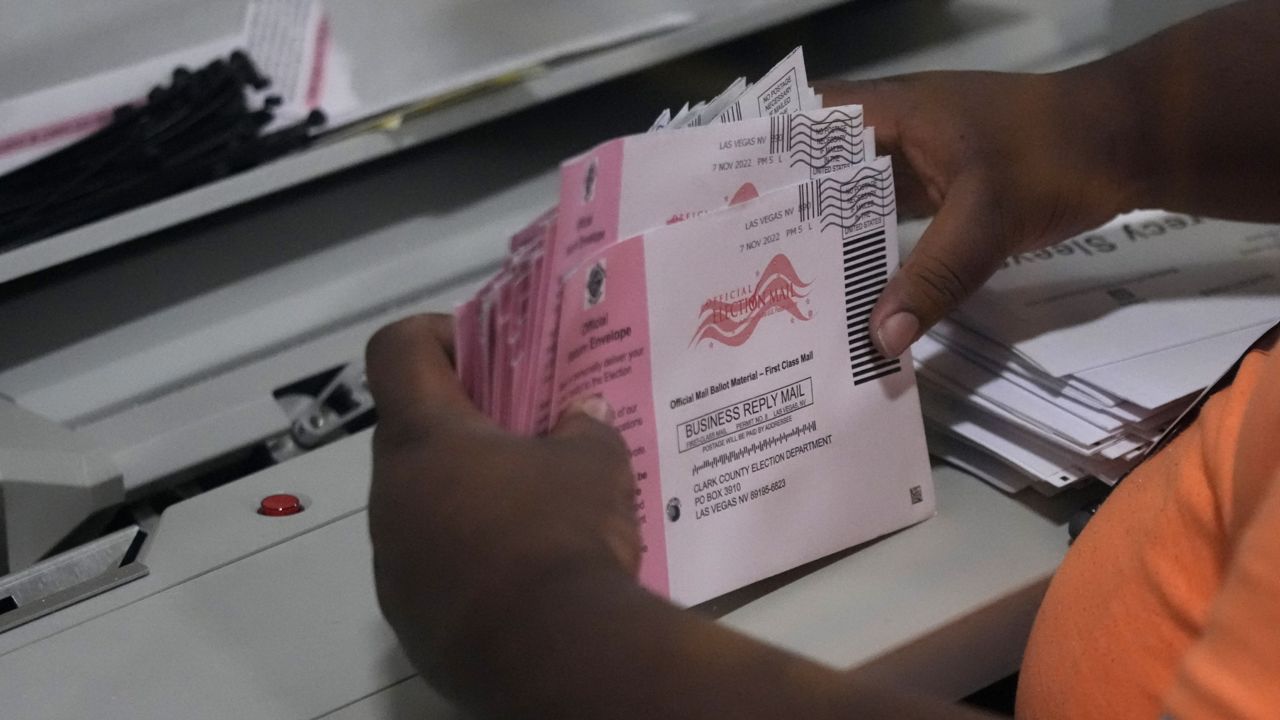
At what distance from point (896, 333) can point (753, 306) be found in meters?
0.09

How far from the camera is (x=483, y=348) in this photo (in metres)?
0.56

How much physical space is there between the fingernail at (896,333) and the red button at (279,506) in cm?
37

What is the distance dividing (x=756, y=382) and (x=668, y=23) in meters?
0.57

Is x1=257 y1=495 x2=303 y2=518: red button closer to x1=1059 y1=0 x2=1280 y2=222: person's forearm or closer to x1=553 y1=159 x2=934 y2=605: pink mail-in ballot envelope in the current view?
x1=553 y1=159 x2=934 y2=605: pink mail-in ballot envelope

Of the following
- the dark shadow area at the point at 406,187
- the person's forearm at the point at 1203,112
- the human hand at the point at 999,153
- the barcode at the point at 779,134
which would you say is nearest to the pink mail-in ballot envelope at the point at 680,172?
the barcode at the point at 779,134

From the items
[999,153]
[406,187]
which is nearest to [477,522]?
[999,153]

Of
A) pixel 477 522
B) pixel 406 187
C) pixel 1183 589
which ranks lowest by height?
pixel 1183 589

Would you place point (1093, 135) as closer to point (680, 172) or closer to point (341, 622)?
point (680, 172)

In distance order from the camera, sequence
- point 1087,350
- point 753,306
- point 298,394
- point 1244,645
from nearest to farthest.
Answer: point 1244,645, point 753,306, point 1087,350, point 298,394

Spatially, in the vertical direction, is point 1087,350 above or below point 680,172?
below

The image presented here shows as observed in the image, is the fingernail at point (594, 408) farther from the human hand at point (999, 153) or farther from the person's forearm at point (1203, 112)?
the person's forearm at point (1203, 112)

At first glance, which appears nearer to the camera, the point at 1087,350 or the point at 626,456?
the point at 626,456

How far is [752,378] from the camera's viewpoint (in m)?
0.61

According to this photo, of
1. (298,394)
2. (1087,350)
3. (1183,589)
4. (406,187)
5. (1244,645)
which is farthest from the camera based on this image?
(406,187)
